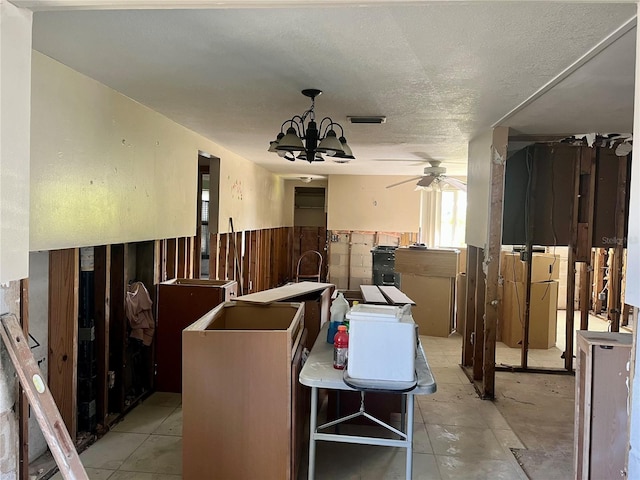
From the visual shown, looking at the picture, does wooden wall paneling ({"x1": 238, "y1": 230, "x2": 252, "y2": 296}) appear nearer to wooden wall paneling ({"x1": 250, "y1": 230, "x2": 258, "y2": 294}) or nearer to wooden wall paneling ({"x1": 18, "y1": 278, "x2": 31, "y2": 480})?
wooden wall paneling ({"x1": 250, "y1": 230, "x2": 258, "y2": 294})

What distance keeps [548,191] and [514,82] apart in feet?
7.70

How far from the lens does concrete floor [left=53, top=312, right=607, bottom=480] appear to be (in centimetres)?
264

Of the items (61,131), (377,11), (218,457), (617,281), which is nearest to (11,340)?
(218,457)

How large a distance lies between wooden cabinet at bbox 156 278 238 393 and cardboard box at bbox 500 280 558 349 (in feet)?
11.2

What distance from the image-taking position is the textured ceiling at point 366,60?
68.7 inches

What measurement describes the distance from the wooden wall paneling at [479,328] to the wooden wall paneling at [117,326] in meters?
3.01

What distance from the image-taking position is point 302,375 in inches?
85.7

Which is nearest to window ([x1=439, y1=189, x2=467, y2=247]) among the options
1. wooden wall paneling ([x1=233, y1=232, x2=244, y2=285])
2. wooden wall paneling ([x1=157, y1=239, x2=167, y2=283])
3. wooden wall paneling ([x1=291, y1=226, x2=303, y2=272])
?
wooden wall paneling ([x1=291, y1=226, x2=303, y2=272])

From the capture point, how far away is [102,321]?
3.08 metres

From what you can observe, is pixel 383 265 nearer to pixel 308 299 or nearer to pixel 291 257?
pixel 291 257

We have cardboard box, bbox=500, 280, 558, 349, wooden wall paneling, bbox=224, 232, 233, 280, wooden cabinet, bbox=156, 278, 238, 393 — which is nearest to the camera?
wooden cabinet, bbox=156, 278, 238, 393

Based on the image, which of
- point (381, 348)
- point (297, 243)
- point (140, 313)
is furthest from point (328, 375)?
point (297, 243)

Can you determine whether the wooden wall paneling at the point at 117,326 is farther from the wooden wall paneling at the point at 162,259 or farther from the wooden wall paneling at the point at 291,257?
the wooden wall paneling at the point at 291,257

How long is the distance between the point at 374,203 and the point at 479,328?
13.7ft
